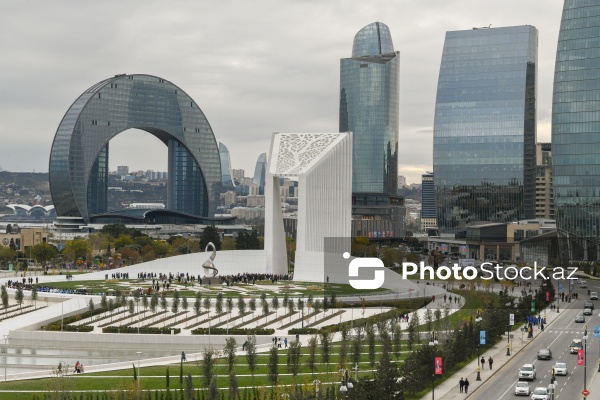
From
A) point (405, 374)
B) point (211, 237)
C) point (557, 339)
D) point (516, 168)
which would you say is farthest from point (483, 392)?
point (516, 168)

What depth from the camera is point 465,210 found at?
179375 millimetres

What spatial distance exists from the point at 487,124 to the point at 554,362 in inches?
4817

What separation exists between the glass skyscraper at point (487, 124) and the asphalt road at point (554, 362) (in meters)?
98.3

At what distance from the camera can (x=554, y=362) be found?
56125 mm

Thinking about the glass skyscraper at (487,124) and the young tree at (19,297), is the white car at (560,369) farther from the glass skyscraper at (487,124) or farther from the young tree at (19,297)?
the glass skyscraper at (487,124)

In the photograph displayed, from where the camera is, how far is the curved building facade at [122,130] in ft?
561

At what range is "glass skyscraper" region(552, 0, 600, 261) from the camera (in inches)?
5192

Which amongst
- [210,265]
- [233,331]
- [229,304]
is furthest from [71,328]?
[210,265]

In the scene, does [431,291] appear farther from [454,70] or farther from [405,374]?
[454,70]

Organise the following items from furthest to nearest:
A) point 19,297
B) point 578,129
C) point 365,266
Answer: point 578,129 → point 365,266 → point 19,297

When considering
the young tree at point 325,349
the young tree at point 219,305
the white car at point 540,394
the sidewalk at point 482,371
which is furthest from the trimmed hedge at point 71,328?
the white car at point 540,394

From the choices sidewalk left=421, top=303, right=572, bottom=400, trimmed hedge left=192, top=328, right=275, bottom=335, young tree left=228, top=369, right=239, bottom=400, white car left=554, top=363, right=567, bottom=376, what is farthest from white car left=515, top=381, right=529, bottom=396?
trimmed hedge left=192, top=328, right=275, bottom=335

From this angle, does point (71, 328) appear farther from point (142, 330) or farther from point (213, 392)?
point (213, 392)

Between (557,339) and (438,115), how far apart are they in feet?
384
